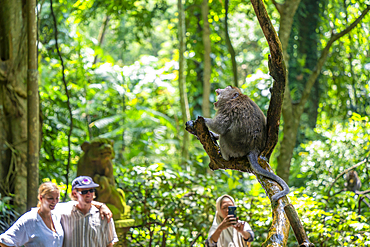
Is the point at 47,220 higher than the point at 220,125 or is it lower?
lower

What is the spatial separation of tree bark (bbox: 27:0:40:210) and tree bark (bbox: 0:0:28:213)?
→ 592 millimetres

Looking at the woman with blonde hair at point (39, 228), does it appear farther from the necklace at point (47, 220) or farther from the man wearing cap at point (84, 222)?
the man wearing cap at point (84, 222)

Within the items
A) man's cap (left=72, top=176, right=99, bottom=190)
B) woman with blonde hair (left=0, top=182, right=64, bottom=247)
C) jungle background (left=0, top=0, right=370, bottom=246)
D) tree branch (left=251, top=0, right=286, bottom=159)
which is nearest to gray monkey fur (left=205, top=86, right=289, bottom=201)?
tree branch (left=251, top=0, right=286, bottom=159)

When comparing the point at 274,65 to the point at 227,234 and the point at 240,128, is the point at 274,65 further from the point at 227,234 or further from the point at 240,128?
the point at 227,234

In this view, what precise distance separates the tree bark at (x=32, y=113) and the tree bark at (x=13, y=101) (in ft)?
1.94

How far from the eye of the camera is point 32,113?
13.2 feet

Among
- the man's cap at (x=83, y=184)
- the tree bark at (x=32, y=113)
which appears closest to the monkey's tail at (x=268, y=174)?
the man's cap at (x=83, y=184)

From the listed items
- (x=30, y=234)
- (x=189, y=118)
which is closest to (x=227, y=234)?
(x=30, y=234)

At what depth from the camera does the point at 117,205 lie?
4566 mm

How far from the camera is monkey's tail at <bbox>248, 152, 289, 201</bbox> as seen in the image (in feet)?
6.35

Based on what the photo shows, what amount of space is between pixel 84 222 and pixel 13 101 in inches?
90.8

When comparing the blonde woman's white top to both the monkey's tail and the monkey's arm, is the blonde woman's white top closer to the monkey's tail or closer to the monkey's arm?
the monkey's arm

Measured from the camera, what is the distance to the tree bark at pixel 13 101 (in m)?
4.47

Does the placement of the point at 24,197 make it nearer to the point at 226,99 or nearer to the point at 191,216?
the point at 191,216
